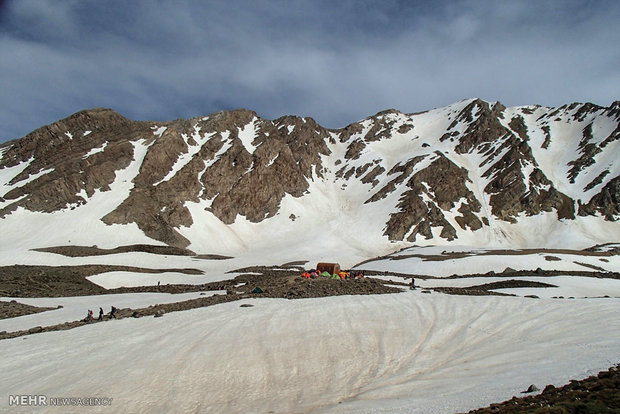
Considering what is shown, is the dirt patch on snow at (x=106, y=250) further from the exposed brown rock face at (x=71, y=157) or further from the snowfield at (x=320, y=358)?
the snowfield at (x=320, y=358)

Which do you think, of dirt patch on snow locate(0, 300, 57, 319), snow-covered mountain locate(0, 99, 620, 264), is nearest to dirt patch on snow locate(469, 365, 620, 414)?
dirt patch on snow locate(0, 300, 57, 319)

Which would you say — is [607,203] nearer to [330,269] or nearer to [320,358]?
[330,269]

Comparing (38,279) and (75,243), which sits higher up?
(75,243)

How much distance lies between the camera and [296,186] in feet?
435

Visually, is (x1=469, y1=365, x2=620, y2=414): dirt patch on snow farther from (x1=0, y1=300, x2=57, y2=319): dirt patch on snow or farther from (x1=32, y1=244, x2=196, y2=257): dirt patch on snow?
(x1=32, y1=244, x2=196, y2=257): dirt patch on snow

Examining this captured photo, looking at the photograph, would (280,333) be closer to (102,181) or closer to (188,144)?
(102,181)

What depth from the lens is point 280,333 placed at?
19984 millimetres

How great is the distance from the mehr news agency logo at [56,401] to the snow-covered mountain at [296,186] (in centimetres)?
7697

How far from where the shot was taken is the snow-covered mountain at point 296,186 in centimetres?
9569

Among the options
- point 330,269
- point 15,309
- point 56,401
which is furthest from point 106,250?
point 56,401

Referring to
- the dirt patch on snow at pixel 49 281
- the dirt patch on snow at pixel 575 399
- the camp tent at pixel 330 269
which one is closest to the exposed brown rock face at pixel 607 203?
the camp tent at pixel 330 269

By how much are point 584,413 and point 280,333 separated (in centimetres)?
1415

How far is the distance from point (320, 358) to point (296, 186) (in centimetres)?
11703

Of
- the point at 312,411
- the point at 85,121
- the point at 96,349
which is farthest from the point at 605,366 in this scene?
the point at 85,121
